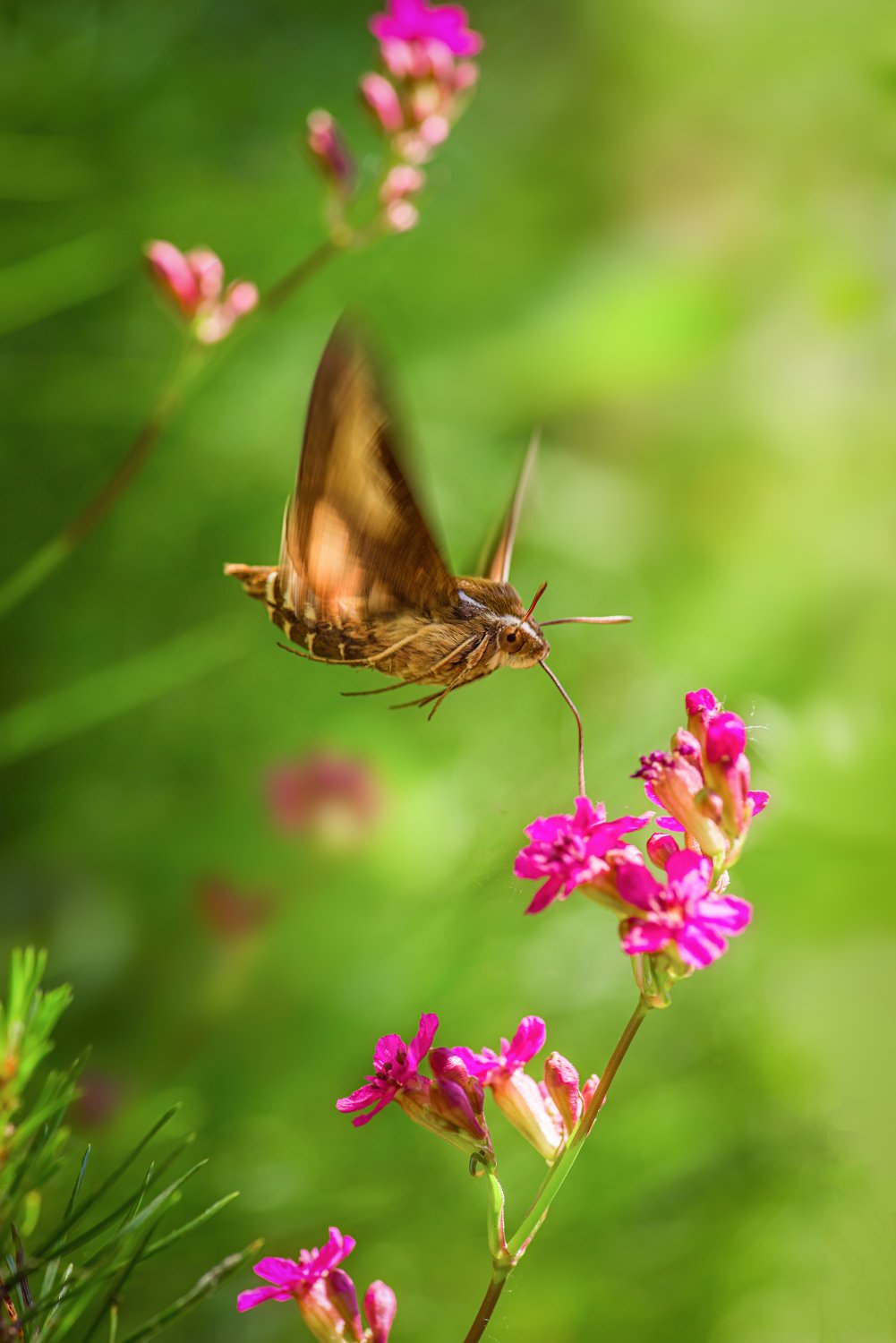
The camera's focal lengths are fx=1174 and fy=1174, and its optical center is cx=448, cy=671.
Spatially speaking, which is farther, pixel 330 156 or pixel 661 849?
pixel 330 156

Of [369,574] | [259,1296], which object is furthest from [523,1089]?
[369,574]

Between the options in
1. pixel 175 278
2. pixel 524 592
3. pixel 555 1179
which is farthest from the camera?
pixel 524 592

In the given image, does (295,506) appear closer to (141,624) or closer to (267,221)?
(141,624)

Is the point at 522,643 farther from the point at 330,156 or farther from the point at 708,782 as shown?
the point at 330,156

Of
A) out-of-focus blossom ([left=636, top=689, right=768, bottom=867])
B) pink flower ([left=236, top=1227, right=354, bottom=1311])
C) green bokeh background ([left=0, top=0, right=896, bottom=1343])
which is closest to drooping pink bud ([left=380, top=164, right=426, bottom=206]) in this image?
green bokeh background ([left=0, top=0, right=896, bottom=1343])

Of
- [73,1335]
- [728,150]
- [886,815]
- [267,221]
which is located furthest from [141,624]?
[728,150]

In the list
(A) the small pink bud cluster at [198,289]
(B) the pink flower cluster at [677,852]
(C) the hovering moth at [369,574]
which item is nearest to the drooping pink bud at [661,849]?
(B) the pink flower cluster at [677,852]

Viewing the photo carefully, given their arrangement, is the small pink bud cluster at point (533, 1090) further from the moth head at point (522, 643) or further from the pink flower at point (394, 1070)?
the moth head at point (522, 643)

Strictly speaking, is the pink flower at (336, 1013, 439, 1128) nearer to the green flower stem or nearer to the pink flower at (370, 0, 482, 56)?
the green flower stem
